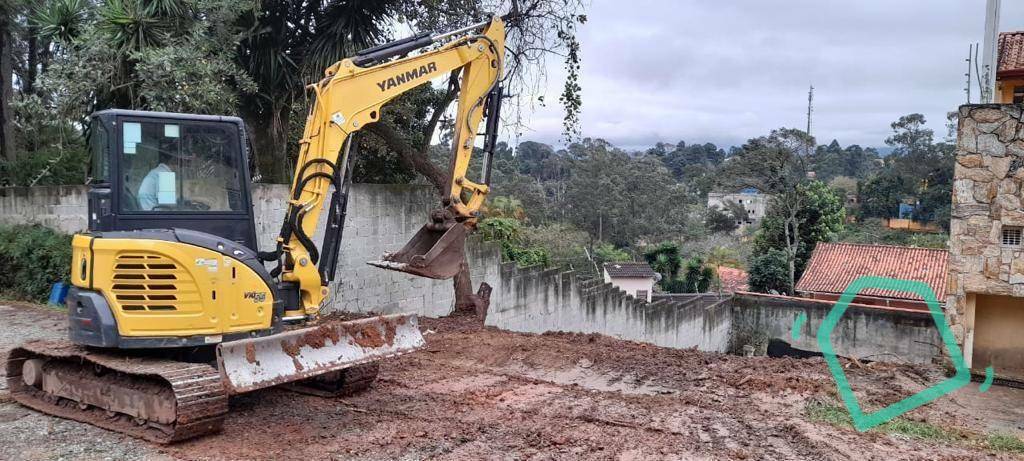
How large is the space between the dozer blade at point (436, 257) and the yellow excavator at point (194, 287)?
63 cm

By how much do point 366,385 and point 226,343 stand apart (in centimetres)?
172

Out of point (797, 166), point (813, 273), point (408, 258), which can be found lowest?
point (813, 273)

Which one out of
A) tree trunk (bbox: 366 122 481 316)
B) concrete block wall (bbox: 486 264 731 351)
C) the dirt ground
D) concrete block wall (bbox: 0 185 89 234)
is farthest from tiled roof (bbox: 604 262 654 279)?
the dirt ground

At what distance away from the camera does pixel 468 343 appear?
30.3ft

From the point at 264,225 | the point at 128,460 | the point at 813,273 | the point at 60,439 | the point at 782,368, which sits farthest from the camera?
the point at 813,273

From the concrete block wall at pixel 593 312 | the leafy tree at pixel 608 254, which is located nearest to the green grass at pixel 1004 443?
the concrete block wall at pixel 593 312

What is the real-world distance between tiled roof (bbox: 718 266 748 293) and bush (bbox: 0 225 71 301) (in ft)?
97.6

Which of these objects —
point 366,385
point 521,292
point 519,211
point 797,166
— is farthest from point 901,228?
point 366,385

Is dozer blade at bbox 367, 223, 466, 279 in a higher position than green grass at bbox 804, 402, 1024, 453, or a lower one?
higher

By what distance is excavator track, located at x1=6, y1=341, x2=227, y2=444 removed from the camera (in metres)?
5.15

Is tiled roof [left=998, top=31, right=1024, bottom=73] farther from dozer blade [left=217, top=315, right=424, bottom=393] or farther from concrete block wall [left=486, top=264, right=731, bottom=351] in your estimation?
dozer blade [left=217, top=315, right=424, bottom=393]

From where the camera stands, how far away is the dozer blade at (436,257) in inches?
275

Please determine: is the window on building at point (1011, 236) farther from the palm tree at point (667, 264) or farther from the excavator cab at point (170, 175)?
the palm tree at point (667, 264)

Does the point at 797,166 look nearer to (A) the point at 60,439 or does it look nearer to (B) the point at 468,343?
(B) the point at 468,343
